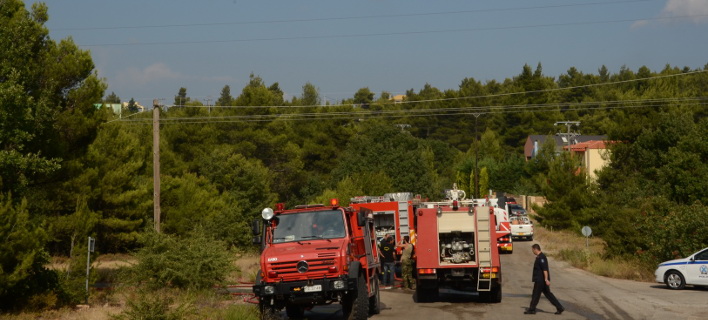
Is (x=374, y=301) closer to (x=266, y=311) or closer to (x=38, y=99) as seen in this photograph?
(x=266, y=311)

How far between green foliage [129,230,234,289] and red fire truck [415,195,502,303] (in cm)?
559

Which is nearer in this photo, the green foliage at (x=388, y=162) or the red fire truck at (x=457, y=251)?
the red fire truck at (x=457, y=251)

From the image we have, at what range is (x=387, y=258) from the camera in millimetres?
26594

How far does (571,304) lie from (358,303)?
711 centimetres

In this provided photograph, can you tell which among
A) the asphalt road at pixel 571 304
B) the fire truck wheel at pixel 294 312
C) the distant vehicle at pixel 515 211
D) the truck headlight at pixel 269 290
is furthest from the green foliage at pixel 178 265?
the distant vehicle at pixel 515 211

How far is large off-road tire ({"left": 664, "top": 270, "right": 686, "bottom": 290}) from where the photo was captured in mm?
26531

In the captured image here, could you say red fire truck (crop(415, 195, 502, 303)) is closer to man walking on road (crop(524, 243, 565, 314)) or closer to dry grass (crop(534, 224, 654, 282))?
man walking on road (crop(524, 243, 565, 314))

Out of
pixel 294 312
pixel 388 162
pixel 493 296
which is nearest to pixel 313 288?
pixel 294 312

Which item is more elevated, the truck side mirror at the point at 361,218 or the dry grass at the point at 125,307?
the truck side mirror at the point at 361,218

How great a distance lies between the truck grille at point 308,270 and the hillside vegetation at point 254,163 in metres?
5.93

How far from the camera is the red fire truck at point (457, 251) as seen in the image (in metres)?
21.3

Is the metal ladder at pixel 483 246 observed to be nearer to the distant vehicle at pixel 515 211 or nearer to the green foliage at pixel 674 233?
the green foliage at pixel 674 233

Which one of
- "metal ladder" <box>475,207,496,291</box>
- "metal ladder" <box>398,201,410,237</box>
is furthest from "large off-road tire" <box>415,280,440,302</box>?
"metal ladder" <box>398,201,410,237</box>

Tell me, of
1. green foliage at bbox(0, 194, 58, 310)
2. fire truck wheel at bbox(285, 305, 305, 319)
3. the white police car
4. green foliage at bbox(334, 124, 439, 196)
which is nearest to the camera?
green foliage at bbox(0, 194, 58, 310)
